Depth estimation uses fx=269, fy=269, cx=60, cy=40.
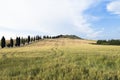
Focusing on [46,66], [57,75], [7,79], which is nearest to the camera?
[7,79]

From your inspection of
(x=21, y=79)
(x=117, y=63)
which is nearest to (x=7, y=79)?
(x=21, y=79)

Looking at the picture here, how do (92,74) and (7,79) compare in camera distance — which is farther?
(92,74)

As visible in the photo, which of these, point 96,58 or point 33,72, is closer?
point 33,72

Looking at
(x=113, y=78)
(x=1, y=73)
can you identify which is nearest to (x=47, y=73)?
(x=1, y=73)

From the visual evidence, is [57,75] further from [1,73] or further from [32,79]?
[1,73]

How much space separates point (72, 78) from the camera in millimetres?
17422

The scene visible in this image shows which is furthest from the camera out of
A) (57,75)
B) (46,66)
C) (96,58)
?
(96,58)

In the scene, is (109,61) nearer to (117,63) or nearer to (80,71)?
(117,63)

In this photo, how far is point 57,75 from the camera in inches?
716

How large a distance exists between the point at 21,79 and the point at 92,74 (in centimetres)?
486

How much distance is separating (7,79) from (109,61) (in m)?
13.2

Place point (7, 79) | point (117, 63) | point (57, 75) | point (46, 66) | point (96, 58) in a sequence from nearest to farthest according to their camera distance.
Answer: point (7, 79) < point (57, 75) < point (46, 66) < point (117, 63) < point (96, 58)

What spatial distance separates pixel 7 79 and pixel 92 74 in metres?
5.73

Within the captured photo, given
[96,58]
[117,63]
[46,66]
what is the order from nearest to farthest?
[46,66], [117,63], [96,58]
